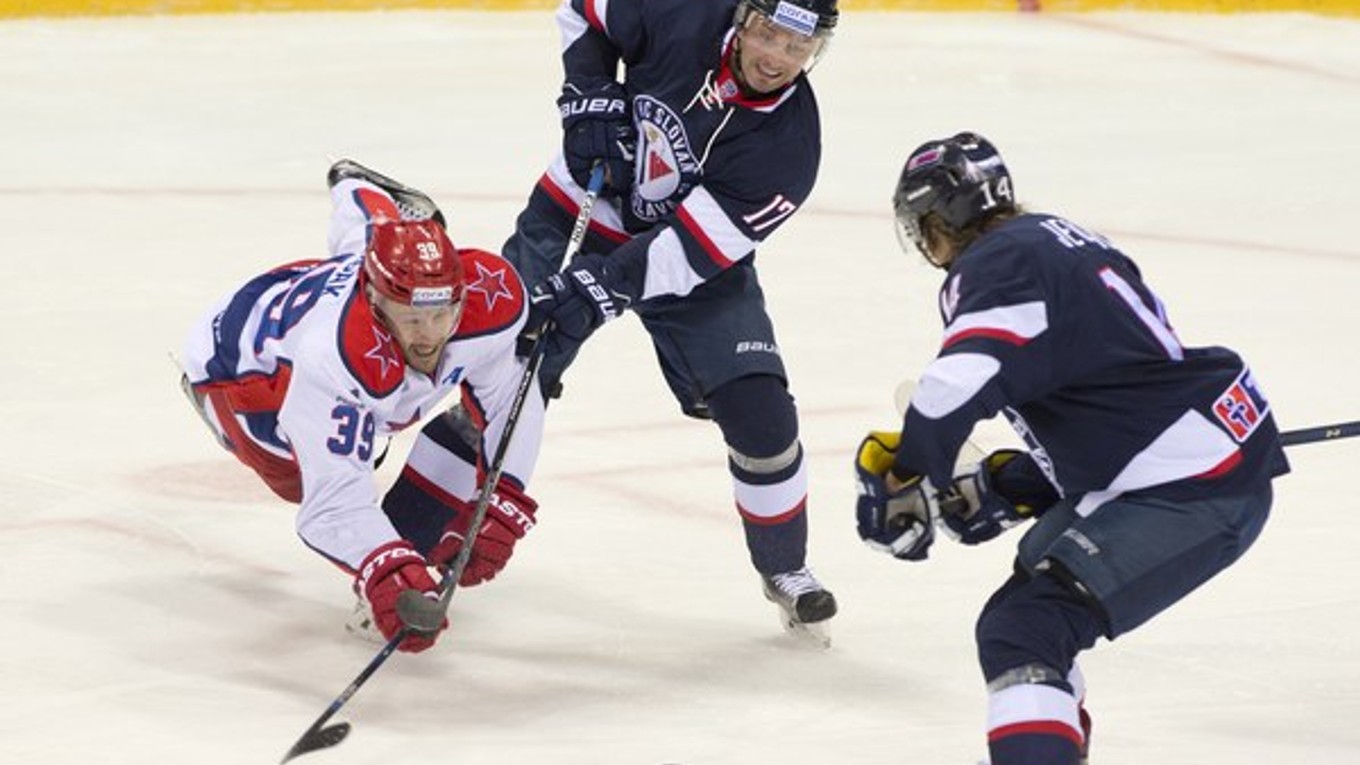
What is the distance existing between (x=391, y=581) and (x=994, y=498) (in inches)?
33.9

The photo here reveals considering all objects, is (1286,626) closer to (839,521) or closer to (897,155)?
(839,521)

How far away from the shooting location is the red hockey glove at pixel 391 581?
3.85m

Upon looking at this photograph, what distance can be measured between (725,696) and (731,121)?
93cm

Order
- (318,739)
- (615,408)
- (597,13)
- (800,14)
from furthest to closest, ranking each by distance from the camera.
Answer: (615,408) → (597,13) → (800,14) → (318,739)

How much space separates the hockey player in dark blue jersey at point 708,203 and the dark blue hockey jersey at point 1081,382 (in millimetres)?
957

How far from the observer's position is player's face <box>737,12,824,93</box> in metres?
4.25

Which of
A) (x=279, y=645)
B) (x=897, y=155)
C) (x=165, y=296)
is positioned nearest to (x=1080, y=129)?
(x=897, y=155)

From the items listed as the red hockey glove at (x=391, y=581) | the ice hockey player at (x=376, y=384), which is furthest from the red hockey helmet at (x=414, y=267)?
the red hockey glove at (x=391, y=581)

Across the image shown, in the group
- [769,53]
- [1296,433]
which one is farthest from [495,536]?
Result: [1296,433]

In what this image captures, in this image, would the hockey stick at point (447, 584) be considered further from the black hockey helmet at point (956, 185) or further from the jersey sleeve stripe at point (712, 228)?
the black hockey helmet at point (956, 185)

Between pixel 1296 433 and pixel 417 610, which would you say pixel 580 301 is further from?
pixel 1296 433

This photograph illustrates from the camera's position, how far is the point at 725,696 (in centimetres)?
416

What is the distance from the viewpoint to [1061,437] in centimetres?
343

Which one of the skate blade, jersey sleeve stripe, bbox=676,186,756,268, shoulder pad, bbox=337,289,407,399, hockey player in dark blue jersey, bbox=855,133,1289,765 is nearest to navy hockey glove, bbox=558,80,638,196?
jersey sleeve stripe, bbox=676,186,756,268
